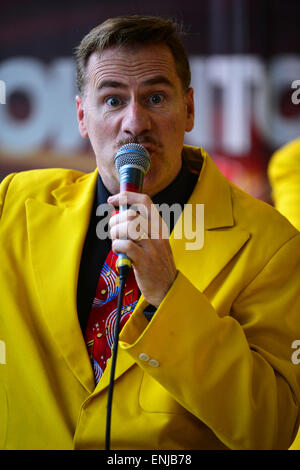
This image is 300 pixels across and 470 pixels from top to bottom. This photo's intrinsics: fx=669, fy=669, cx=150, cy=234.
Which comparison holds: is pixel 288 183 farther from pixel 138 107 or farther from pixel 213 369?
pixel 213 369

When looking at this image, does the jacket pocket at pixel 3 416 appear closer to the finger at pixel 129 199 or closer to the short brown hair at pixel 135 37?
the finger at pixel 129 199

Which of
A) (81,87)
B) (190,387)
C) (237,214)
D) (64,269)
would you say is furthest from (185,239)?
(81,87)

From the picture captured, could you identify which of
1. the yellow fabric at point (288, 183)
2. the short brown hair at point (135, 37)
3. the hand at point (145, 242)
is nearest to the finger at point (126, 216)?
the hand at point (145, 242)

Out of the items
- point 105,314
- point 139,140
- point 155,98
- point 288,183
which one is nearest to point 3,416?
point 105,314

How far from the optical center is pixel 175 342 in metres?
1.39

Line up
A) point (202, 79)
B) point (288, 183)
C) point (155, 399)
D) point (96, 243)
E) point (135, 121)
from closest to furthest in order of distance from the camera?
1. point (155, 399)
2. point (135, 121)
3. point (96, 243)
4. point (288, 183)
5. point (202, 79)

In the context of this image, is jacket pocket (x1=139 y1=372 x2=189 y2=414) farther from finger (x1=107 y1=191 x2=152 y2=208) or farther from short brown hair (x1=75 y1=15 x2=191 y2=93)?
short brown hair (x1=75 y1=15 x2=191 y2=93)

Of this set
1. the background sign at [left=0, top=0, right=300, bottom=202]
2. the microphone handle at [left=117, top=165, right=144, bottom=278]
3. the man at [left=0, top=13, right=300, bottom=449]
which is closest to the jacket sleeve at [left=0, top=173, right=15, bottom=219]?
the man at [left=0, top=13, right=300, bottom=449]

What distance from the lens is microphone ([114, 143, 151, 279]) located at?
4.07 feet

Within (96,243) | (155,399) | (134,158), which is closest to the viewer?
(134,158)

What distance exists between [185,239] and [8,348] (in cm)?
51

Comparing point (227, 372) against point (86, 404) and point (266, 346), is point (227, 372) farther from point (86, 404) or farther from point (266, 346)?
point (86, 404)

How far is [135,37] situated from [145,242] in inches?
26.3

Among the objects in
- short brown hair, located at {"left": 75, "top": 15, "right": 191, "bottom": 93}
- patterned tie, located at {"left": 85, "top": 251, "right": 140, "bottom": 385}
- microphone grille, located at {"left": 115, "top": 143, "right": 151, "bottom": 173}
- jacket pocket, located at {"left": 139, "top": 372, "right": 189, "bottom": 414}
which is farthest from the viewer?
short brown hair, located at {"left": 75, "top": 15, "right": 191, "bottom": 93}
